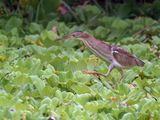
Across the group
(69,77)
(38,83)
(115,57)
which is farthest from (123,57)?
(38,83)

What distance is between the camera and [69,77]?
208 inches

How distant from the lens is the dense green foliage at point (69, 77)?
4.37 metres

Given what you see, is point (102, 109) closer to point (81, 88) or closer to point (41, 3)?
point (81, 88)

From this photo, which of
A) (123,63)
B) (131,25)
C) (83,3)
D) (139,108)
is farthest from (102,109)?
(83,3)

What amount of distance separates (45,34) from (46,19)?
120 centimetres

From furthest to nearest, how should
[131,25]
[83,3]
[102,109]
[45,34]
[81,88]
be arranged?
[83,3] → [131,25] → [45,34] → [81,88] → [102,109]

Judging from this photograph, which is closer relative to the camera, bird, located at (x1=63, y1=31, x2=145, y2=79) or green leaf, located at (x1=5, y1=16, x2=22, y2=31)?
bird, located at (x1=63, y1=31, x2=145, y2=79)

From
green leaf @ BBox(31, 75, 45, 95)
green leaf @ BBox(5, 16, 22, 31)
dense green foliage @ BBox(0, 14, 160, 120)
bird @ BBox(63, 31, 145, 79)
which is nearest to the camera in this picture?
dense green foliage @ BBox(0, 14, 160, 120)

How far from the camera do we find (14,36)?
7273 mm

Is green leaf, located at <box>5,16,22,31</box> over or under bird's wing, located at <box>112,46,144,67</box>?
under

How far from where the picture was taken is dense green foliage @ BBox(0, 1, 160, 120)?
437cm

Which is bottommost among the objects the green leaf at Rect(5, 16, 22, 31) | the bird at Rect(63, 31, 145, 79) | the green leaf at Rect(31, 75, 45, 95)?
the green leaf at Rect(5, 16, 22, 31)

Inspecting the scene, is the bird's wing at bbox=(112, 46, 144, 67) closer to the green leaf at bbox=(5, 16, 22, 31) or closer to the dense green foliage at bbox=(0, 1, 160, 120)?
the dense green foliage at bbox=(0, 1, 160, 120)

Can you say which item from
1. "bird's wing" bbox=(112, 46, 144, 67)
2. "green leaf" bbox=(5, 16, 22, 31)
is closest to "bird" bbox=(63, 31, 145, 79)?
"bird's wing" bbox=(112, 46, 144, 67)
